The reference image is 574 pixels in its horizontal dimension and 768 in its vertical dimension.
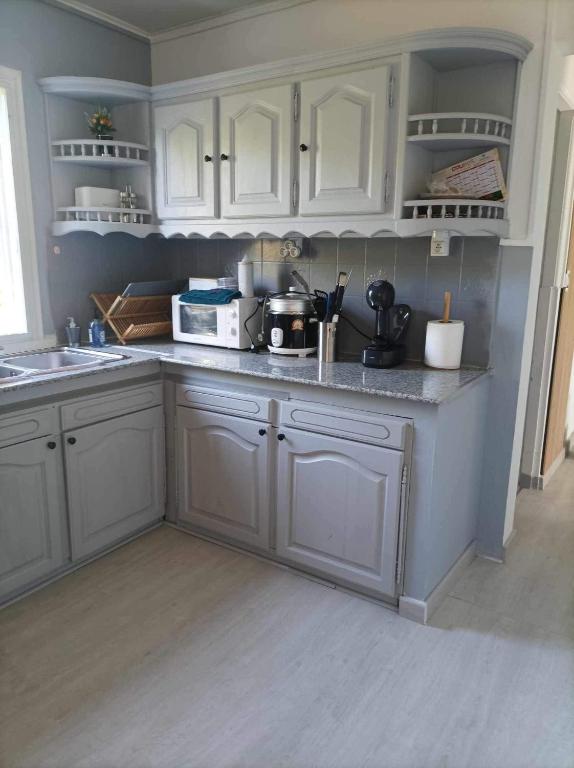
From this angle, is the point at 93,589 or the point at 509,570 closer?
the point at 93,589

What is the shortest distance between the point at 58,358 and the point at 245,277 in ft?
3.24

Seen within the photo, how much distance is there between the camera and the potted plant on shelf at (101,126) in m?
2.72

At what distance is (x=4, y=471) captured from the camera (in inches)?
82.0

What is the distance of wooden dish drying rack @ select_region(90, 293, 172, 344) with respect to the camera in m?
2.92

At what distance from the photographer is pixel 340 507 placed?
7.32 feet

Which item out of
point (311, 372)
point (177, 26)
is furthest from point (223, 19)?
point (311, 372)

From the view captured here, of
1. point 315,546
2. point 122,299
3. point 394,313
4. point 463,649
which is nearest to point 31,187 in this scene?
point 122,299

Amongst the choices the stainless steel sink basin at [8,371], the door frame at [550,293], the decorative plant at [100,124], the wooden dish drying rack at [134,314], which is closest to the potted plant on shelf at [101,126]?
the decorative plant at [100,124]

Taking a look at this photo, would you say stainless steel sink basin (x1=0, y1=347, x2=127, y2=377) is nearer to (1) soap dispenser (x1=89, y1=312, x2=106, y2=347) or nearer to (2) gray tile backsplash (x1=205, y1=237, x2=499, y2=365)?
(1) soap dispenser (x1=89, y1=312, x2=106, y2=347)

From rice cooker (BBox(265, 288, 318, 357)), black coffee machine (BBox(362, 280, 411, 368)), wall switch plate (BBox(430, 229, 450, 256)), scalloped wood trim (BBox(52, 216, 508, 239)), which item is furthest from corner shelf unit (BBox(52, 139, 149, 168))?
wall switch plate (BBox(430, 229, 450, 256))

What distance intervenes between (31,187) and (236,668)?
7.42 feet

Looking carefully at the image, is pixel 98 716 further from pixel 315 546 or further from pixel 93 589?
pixel 315 546

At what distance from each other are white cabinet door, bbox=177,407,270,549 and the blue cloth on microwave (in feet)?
1.79

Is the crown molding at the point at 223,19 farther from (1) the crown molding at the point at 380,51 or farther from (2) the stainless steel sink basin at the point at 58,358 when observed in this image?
(2) the stainless steel sink basin at the point at 58,358
